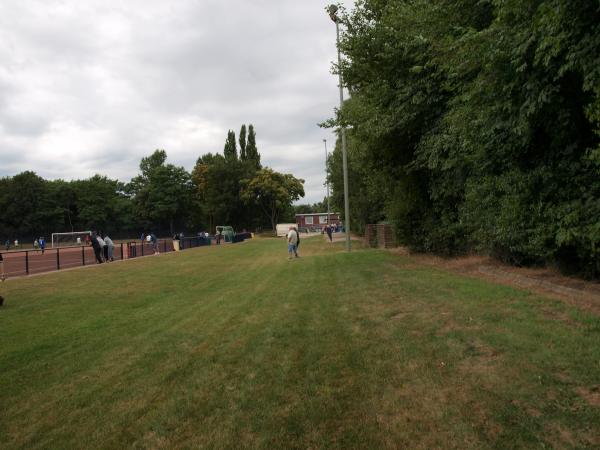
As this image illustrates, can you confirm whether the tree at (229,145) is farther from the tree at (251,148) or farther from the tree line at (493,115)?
the tree line at (493,115)

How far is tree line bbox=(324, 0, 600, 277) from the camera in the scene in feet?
18.7

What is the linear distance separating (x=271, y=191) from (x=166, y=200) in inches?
800

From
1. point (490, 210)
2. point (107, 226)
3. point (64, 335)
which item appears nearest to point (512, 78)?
point (490, 210)

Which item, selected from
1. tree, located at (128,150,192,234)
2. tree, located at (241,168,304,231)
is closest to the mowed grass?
tree, located at (241,168,304,231)

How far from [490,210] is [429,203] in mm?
6068

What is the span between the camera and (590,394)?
11.8 ft

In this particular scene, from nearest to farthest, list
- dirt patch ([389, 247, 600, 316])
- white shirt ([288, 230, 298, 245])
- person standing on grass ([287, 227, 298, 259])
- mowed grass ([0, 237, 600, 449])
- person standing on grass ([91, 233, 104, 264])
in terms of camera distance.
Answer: mowed grass ([0, 237, 600, 449])
dirt patch ([389, 247, 600, 316])
person standing on grass ([287, 227, 298, 259])
white shirt ([288, 230, 298, 245])
person standing on grass ([91, 233, 104, 264])

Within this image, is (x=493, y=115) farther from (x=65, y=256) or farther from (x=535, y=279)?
(x=65, y=256)

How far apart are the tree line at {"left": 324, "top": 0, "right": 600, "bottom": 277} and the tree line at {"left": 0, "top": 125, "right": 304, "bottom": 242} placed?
203 ft

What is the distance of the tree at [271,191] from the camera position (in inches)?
2958

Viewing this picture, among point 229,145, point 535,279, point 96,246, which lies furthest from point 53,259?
point 229,145

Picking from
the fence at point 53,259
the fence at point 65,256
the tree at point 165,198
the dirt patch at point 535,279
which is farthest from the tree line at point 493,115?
the tree at point 165,198

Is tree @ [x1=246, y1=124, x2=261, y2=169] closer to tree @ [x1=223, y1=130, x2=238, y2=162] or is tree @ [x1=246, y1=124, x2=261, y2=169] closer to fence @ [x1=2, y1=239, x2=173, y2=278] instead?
tree @ [x1=223, y1=130, x2=238, y2=162]

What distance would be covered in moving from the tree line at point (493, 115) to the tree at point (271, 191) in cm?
6067
